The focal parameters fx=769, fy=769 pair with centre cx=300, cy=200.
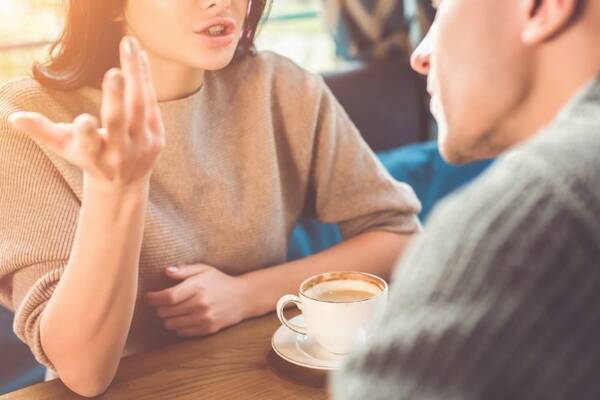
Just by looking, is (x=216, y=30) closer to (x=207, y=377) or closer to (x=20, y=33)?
(x=207, y=377)

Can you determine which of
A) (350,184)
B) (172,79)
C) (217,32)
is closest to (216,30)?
(217,32)

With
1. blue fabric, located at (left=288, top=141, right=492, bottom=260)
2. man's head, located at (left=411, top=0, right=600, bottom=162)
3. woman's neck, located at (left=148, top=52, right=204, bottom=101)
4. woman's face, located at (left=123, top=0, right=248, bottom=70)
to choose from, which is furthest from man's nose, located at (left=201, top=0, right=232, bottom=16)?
blue fabric, located at (left=288, top=141, right=492, bottom=260)

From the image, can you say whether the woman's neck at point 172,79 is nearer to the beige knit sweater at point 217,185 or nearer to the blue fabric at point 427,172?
the beige knit sweater at point 217,185

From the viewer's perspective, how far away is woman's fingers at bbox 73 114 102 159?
793mm

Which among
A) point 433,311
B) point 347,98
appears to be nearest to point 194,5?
point 433,311

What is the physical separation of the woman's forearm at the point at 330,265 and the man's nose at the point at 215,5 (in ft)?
1.45

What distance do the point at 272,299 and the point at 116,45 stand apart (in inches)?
21.4

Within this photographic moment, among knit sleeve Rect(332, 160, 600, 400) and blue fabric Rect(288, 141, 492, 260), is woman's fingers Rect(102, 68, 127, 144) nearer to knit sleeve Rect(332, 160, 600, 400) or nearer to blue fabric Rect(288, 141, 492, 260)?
knit sleeve Rect(332, 160, 600, 400)

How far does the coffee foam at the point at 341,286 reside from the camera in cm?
106

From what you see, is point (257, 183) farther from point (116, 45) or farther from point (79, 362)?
point (79, 362)

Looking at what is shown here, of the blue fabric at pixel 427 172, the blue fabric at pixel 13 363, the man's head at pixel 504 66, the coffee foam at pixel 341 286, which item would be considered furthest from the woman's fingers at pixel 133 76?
the blue fabric at pixel 427 172

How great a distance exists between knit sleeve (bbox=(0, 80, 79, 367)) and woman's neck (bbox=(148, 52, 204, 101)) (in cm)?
26

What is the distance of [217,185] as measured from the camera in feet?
4.54

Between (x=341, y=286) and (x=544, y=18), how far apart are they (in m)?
0.55
